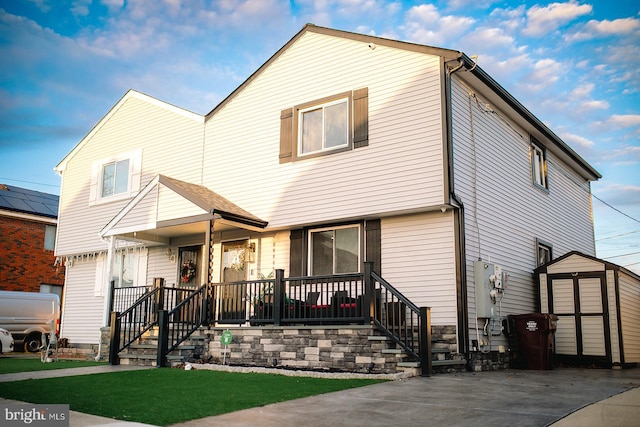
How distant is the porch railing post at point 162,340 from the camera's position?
11328 millimetres

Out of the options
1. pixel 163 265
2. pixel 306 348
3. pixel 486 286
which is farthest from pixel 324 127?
pixel 163 265

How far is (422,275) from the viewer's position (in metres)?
11.3

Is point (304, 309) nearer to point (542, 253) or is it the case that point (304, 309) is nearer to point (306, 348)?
point (306, 348)

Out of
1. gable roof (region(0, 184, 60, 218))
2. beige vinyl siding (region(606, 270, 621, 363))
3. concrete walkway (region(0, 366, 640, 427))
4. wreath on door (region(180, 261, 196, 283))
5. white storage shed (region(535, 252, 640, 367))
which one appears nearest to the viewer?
concrete walkway (region(0, 366, 640, 427))

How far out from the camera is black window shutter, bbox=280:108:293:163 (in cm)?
1341

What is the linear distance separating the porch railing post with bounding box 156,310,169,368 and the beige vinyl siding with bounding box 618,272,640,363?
966 centimetres

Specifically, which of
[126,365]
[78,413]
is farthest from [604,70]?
[78,413]

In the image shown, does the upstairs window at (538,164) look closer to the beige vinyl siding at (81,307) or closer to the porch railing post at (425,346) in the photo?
the porch railing post at (425,346)

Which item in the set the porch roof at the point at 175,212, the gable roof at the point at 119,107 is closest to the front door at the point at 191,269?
the porch roof at the point at 175,212

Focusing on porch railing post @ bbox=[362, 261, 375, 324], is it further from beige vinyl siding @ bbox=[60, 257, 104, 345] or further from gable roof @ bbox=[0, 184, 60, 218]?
gable roof @ bbox=[0, 184, 60, 218]

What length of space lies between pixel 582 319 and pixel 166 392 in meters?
9.57

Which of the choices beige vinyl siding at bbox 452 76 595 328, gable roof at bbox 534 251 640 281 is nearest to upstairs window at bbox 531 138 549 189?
beige vinyl siding at bbox 452 76 595 328

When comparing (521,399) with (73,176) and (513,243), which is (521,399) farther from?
(73,176)

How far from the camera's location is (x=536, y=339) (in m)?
11.6
